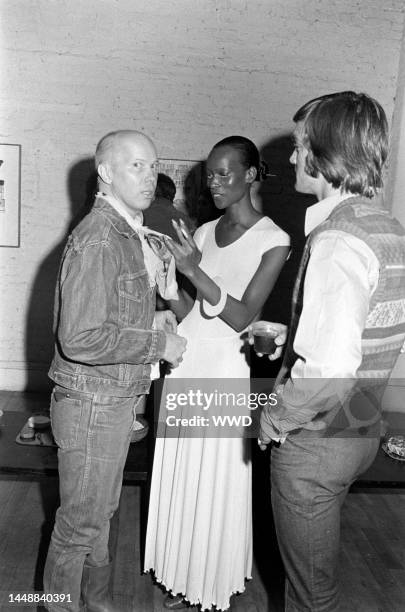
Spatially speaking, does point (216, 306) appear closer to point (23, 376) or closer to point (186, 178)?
point (186, 178)

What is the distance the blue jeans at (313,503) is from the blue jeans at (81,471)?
0.61 m

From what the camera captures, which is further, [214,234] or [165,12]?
[165,12]

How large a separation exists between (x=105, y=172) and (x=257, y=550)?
6.75ft

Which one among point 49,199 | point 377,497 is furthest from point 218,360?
point 49,199

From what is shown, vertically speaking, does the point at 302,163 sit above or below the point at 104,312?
above

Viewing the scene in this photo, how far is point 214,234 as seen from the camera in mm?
2701

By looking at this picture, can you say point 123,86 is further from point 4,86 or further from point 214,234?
point 214,234

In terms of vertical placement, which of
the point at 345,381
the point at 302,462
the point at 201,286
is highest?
the point at 201,286

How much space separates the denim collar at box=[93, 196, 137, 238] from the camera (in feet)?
6.80

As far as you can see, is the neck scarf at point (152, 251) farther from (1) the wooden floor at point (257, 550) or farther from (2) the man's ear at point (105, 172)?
(1) the wooden floor at point (257, 550)

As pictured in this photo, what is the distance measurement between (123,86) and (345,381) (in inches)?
159

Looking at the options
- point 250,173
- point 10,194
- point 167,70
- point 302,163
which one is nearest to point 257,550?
point 250,173

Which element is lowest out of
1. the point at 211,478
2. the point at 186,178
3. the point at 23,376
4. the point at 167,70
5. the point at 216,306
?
the point at 23,376

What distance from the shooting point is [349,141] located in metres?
1.71
